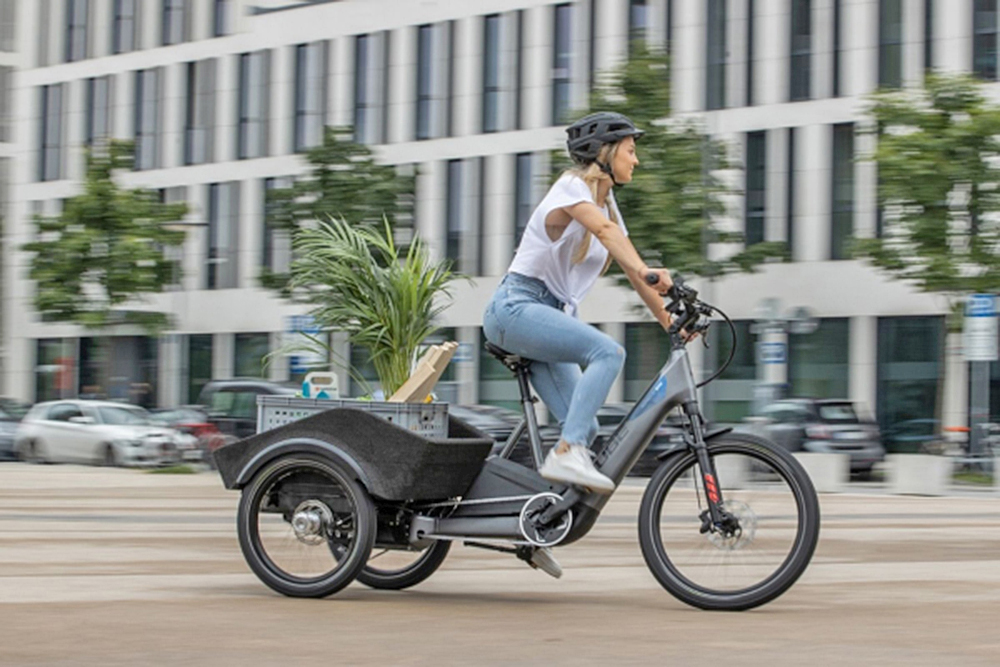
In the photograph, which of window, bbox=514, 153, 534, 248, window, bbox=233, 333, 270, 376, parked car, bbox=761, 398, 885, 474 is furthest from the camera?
window, bbox=233, 333, 270, 376

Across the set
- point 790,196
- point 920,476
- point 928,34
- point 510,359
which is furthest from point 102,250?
point 510,359

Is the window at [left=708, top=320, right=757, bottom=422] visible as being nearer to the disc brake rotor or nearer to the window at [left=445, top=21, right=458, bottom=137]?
the window at [left=445, top=21, right=458, bottom=137]

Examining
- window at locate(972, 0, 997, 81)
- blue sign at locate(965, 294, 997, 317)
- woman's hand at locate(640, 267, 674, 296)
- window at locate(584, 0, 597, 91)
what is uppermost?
window at locate(584, 0, 597, 91)

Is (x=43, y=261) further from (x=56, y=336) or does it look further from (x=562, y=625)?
(x=562, y=625)

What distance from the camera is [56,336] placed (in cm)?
5866

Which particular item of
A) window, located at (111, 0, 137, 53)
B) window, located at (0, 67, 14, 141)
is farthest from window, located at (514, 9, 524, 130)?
window, located at (0, 67, 14, 141)

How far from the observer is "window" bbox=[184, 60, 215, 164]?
54688 millimetres

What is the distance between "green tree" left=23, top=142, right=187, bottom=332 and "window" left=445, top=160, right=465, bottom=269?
8864mm

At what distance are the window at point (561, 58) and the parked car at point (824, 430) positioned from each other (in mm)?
16329

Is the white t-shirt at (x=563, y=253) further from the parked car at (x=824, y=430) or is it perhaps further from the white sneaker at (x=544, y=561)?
the parked car at (x=824, y=430)

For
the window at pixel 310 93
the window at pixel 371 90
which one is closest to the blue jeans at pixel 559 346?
the window at pixel 371 90

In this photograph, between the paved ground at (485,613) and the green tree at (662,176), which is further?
the green tree at (662,176)

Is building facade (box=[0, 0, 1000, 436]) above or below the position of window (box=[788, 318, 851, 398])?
above

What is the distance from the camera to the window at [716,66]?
4275 cm
